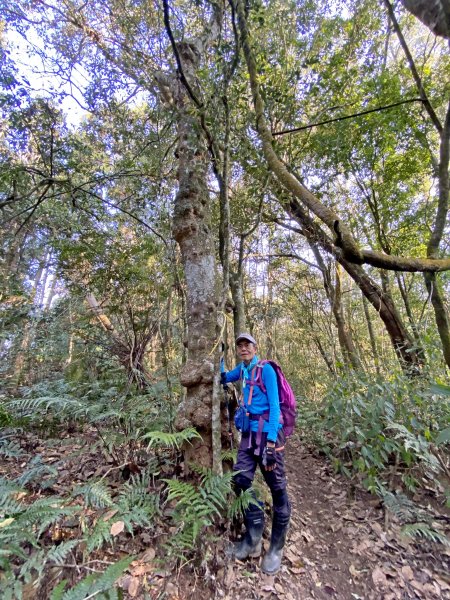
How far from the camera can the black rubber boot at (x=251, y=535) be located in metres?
2.91

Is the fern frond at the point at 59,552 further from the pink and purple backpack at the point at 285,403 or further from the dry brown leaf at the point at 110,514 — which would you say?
the pink and purple backpack at the point at 285,403

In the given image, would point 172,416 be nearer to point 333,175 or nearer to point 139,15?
point 333,175

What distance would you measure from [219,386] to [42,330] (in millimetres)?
6533

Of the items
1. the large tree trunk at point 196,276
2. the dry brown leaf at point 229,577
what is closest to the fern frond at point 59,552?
the large tree trunk at point 196,276

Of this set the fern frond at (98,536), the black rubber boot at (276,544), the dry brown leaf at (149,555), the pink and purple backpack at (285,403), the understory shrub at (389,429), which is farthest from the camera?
the understory shrub at (389,429)

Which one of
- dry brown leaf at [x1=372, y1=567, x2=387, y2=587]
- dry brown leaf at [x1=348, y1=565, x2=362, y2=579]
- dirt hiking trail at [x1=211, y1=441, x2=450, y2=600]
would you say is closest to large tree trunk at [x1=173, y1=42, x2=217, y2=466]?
dirt hiking trail at [x1=211, y1=441, x2=450, y2=600]

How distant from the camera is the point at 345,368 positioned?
5312 millimetres

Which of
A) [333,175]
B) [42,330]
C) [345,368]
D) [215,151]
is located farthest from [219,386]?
[333,175]

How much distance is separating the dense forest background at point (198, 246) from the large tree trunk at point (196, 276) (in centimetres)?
2

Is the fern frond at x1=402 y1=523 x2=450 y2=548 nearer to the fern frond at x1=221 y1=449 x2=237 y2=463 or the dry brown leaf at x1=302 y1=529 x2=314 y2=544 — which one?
the dry brown leaf at x1=302 y1=529 x2=314 y2=544

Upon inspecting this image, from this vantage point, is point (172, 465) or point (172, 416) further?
point (172, 416)

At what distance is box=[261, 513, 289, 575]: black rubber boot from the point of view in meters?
2.87

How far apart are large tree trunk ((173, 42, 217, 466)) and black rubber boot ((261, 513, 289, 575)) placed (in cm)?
89

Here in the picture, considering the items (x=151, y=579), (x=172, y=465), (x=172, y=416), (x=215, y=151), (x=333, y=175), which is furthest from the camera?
(x=333, y=175)
